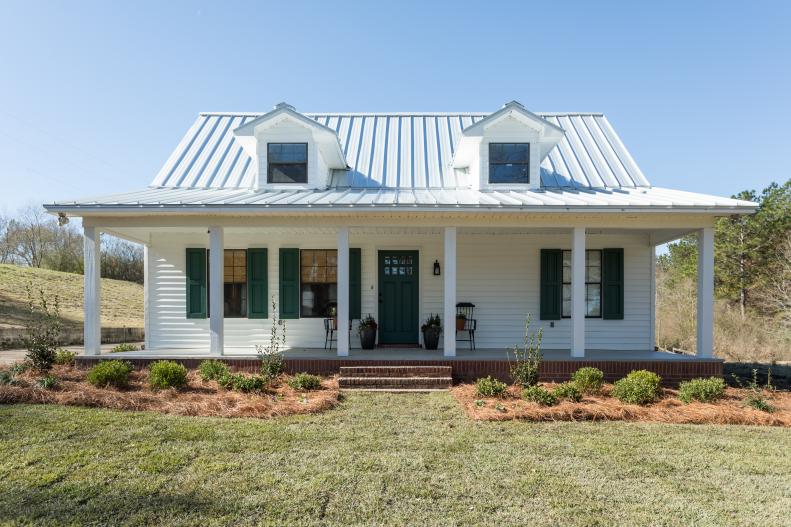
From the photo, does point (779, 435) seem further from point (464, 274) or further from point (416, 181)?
point (416, 181)

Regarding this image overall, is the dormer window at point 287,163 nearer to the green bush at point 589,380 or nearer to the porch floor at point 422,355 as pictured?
the porch floor at point 422,355

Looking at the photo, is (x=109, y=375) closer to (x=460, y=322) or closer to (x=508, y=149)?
(x=460, y=322)

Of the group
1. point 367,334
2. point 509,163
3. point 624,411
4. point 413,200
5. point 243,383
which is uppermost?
point 509,163

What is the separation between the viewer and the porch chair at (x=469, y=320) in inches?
408

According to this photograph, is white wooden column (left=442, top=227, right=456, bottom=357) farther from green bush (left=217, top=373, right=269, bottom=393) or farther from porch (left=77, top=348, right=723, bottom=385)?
green bush (left=217, top=373, right=269, bottom=393)

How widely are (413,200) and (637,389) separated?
4811 millimetres

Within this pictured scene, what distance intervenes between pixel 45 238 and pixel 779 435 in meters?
39.0

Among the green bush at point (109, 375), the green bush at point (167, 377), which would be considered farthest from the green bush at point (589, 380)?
the green bush at point (109, 375)

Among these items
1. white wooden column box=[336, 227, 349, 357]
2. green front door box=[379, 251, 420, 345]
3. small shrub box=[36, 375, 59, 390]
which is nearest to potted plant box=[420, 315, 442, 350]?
green front door box=[379, 251, 420, 345]

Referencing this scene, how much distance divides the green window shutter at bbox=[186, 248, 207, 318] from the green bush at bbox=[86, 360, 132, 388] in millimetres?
2963

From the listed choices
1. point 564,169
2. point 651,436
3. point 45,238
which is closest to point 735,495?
point 651,436

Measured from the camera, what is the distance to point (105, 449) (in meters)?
4.96

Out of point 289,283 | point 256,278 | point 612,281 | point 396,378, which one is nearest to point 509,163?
point 612,281

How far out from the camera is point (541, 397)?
6875mm
